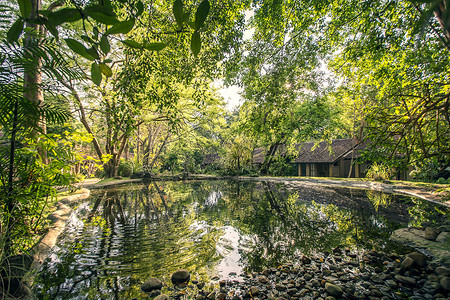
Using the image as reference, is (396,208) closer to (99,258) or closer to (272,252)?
(272,252)

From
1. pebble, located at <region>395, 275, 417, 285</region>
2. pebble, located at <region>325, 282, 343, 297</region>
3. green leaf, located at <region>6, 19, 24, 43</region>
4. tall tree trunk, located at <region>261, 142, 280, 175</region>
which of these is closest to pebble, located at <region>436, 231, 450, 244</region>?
pebble, located at <region>395, 275, 417, 285</region>

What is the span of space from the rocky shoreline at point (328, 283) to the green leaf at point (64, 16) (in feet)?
8.73

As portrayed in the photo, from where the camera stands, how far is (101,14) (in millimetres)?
943

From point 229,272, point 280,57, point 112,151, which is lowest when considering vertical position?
point 229,272

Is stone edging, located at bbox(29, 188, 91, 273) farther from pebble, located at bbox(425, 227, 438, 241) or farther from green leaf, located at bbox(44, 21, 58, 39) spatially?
pebble, located at bbox(425, 227, 438, 241)

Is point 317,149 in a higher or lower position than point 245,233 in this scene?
higher

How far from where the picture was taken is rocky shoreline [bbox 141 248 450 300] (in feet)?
8.44

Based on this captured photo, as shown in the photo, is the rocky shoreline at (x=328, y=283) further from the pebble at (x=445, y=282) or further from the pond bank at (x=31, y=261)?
the pond bank at (x=31, y=261)

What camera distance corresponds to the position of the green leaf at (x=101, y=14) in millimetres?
911

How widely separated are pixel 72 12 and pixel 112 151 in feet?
54.3

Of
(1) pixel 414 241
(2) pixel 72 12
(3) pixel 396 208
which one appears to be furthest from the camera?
(3) pixel 396 208

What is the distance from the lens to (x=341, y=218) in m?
5.62

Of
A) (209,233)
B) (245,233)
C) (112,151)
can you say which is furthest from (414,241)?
(112,151)

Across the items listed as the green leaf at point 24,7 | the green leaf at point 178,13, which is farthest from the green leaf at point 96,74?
the green leaf at point 178,13
